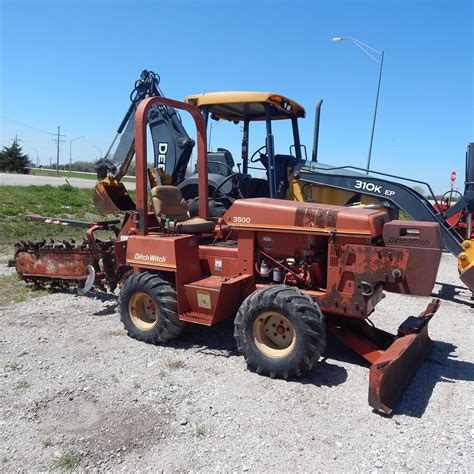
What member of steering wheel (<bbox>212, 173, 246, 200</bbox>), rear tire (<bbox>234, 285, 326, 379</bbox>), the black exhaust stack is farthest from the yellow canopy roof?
rear tire (<bbox>234, 285, 326, 379</bbox>)

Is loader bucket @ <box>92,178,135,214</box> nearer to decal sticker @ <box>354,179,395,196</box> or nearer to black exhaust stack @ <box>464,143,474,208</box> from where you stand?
decal sticker @ <box>354,179,395,196</box>

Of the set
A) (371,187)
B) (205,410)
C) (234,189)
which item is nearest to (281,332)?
(205,410)

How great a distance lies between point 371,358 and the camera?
14.1 feet

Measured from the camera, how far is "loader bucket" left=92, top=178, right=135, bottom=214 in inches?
273

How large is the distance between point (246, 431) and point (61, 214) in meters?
13.0

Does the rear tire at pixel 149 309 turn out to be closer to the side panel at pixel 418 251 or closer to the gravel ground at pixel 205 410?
the gravel ground at pixel 205 410

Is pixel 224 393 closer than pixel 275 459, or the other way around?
pixel 275 459

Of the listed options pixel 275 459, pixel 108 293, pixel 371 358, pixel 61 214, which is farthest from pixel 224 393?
pixel 61 214

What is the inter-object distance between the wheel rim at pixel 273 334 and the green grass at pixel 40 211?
834cm

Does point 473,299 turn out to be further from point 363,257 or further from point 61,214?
point 61,214

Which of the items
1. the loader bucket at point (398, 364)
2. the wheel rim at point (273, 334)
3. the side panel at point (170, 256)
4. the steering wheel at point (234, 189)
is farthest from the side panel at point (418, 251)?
the steering wheel at point (234, 189)

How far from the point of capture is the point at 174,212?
5.79 meters

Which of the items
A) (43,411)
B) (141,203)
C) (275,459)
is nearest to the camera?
(275,459)

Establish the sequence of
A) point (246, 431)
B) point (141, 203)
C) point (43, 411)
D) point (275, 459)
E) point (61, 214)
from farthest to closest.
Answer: point (61, 214) → point (141, 203) → point (43, 411) → point (246, 431) → point (275, 459)
